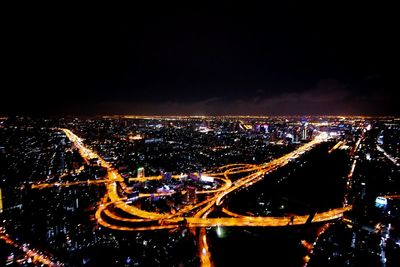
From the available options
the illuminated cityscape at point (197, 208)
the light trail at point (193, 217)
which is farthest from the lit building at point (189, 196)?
the light trail at point (193, 217)

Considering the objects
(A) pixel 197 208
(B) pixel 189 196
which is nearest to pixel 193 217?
(A) pixel 197 208

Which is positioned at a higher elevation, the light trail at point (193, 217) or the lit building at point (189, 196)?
the lit building at point (189, 196)

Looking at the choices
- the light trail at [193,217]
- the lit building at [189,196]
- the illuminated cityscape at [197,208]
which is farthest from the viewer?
the lit building at [189,196]

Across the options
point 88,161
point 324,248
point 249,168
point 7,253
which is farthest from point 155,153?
point 324,248

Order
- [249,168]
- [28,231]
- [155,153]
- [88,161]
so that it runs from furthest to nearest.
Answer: [155,153] < [88,161] < [249,168] < [28,231]

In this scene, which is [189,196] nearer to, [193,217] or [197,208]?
[197,208]

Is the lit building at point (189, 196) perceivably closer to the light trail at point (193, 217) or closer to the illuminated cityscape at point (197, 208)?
the illuminated cityscape at point (197, 208)

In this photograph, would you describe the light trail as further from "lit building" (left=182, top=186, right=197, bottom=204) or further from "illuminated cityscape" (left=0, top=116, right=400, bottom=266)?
"lit building" (left=182, top=186, right=197, bottom=204)

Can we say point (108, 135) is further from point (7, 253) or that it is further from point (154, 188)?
point (7, 253)

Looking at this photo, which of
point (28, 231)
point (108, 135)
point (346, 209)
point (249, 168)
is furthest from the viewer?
point (108, 135)

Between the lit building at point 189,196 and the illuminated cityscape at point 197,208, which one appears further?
the lit building at point 189,196

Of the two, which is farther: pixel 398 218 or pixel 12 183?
pixel 12 183
